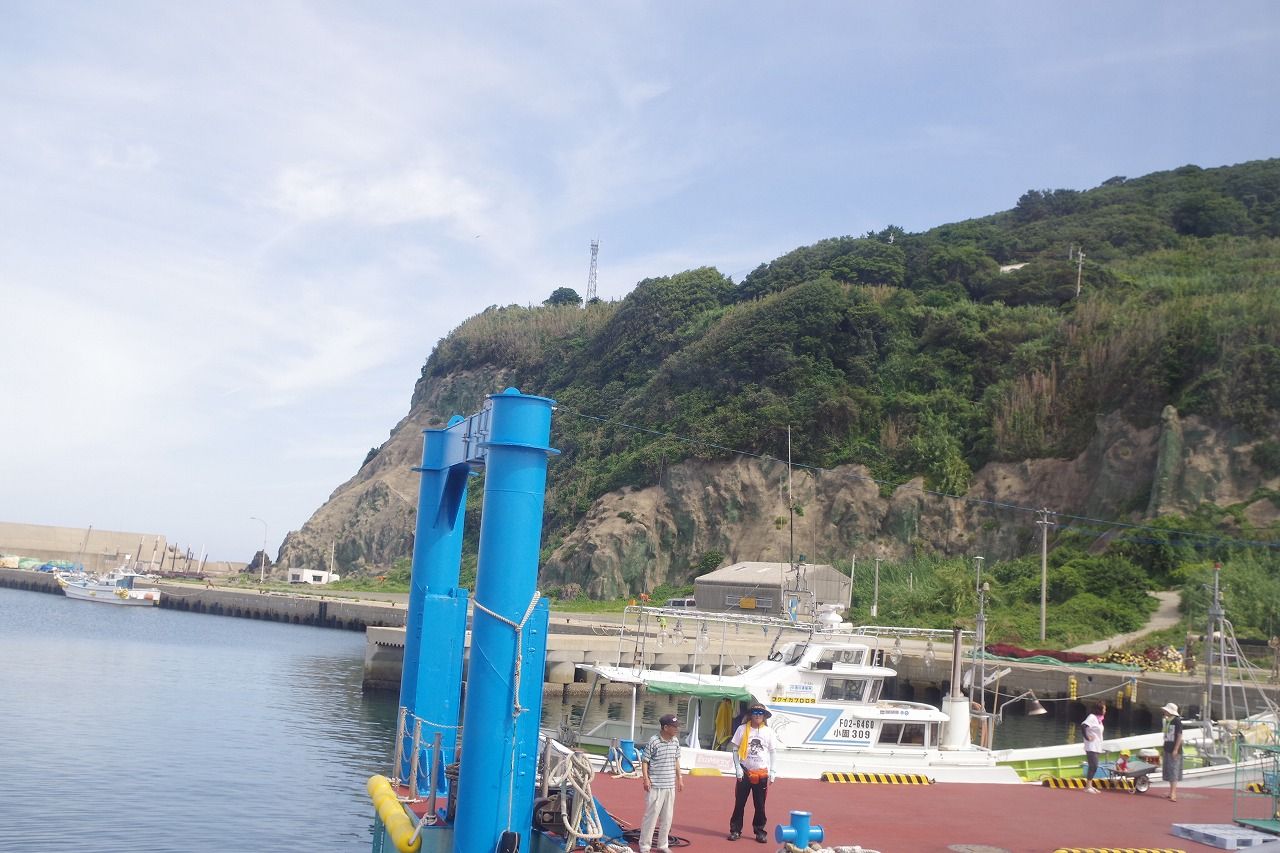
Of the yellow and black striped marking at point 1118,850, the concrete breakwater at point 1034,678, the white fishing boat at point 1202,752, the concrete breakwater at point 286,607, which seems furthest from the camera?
the concrete breakwater at point 286,607

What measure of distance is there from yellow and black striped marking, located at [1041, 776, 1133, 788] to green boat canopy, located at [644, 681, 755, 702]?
5.56 meters

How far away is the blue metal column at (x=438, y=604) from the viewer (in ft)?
40.5

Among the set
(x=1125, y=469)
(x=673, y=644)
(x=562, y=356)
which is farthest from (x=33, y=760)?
(x=562, y=356)

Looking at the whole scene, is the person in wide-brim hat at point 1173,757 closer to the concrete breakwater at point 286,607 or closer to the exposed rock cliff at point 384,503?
the concrete breakwater at point 286,607

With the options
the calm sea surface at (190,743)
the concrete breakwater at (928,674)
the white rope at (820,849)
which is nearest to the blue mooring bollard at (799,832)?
the white rope at (820,849)

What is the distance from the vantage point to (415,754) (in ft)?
40.3

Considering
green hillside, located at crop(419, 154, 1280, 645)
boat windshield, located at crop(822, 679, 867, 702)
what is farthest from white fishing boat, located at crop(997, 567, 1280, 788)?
green hillside, located at crop(419, 154, 1280, 645)

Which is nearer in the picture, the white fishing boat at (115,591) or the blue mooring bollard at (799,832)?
the blue mooring bollard at (799,832)

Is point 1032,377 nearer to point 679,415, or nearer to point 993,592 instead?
point 993,592

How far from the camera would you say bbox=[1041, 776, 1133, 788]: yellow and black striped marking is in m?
17.7

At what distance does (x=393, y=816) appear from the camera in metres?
11.1

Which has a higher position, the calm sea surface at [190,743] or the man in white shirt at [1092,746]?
the man in white shirt at [1092,746]

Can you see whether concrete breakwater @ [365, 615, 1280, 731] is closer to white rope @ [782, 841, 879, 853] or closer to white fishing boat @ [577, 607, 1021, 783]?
white fishing boat @ [577, 607, 1021, 783]

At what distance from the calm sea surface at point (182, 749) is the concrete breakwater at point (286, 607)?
17817 millimetres
